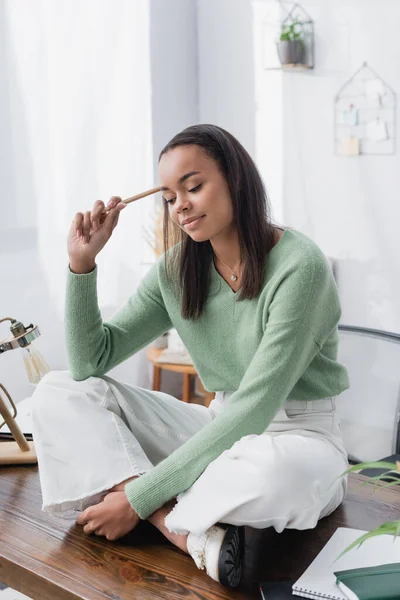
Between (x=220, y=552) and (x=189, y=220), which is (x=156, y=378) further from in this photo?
(x=220, y=552)

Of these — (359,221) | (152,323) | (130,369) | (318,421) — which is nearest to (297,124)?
(359,221)

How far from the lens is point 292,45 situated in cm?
328

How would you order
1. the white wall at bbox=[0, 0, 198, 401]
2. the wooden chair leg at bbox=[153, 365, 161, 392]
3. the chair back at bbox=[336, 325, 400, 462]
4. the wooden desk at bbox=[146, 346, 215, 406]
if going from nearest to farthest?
1. the chair back at bbox=[336, 325, 400, 462]
2. the white wall at bbox=[0, 0, 198, 401]
3. the wooden desk at bbox=[146, 346, 215, 406]
4. the wooden chair leg at bbox=[153, 365, 161, 392]

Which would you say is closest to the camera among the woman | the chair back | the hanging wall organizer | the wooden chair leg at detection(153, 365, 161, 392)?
the woman

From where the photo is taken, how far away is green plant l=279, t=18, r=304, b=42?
331cm

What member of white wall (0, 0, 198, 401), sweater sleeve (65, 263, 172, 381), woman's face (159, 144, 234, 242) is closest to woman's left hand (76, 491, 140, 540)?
sweater sleeve (65, 263, 172, 381)

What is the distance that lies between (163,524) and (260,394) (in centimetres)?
32

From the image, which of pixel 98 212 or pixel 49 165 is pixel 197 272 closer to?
pixel 98 212

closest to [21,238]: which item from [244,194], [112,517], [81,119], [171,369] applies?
[81,119]

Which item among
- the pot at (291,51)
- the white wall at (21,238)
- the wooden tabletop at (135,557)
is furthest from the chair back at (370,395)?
the pot at (291,51)

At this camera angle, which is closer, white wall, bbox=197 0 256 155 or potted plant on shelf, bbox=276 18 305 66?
potted plant on shelf, bbox=276 18 305 66

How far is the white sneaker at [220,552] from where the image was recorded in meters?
1.49

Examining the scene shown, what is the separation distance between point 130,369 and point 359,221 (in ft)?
3.82

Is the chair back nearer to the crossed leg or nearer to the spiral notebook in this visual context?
the spiral notebook
